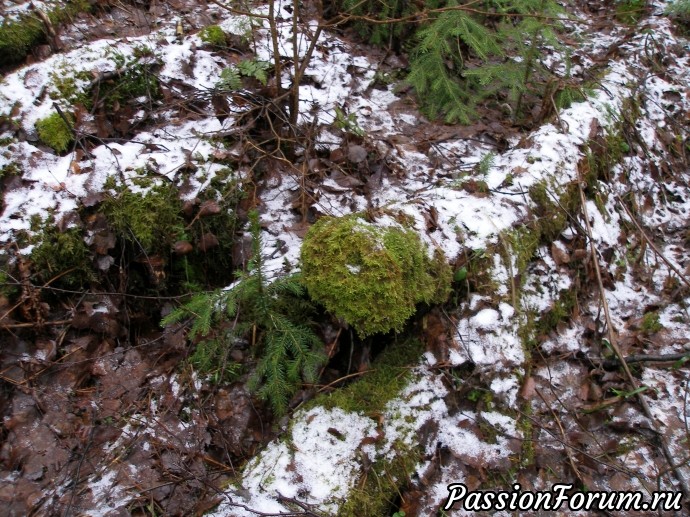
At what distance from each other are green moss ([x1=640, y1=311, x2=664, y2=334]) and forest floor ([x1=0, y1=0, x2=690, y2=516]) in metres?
0.01

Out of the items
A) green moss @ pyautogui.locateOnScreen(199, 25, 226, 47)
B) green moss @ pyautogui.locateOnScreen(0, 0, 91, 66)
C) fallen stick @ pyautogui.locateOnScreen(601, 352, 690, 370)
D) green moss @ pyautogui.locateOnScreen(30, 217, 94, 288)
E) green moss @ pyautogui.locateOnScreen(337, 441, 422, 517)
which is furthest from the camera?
green moss @ pyautogui.locateOnScreen(199, 25, 226, 47)

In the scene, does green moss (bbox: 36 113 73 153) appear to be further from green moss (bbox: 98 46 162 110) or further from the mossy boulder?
the mossy boulder

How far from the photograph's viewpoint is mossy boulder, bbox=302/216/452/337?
2590 millimetres

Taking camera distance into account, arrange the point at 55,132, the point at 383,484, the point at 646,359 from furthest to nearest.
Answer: the point at 55,132
the point at 646,359
the point at 383,484

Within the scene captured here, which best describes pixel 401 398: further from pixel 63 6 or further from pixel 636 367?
pixel 63 6

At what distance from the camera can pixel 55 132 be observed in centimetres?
341

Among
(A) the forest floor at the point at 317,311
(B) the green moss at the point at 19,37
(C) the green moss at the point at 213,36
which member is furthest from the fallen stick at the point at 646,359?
(B) the green moss at the point at 19,37

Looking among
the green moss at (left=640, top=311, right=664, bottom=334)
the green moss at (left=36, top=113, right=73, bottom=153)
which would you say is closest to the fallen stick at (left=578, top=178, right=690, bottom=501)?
the green moss at (left=640, top=311, right=664, bottom=334)

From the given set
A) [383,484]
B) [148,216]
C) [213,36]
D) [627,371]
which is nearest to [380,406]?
[383,484]

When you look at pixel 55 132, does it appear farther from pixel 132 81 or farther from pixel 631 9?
pixel 631 9

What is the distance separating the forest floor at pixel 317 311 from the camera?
8.65ft

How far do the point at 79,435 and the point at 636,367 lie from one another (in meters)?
3.96

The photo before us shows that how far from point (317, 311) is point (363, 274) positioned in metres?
0.55

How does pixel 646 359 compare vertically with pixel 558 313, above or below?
below
